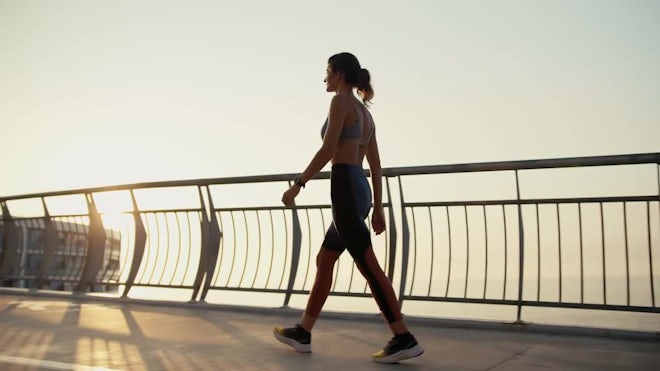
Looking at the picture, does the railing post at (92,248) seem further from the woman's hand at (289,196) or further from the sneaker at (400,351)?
the sneaker at (400,351)

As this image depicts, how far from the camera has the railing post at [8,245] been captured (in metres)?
11.3

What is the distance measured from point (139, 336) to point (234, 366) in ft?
5.59

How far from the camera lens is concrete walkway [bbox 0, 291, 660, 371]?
420 centimetres

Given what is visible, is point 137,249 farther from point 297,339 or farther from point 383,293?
point 383,293

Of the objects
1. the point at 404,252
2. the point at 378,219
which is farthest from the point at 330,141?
the point at 404,252

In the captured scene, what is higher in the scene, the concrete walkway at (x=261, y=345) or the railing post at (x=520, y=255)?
the railing post at (x=520, y=255)

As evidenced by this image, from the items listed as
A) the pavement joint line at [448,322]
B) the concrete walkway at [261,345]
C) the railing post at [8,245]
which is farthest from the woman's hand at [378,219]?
the railing post at [8,245]

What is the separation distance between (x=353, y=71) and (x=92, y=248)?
261 inches

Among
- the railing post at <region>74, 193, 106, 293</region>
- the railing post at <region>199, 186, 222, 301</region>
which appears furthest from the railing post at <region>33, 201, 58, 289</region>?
the railing post at <region>199, 186, 222, 301</region>

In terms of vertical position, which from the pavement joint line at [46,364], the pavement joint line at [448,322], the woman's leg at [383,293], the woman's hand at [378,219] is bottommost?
the pavement joint line at [46,364]

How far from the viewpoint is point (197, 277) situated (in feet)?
27.1

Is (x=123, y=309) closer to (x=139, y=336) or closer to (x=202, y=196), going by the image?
(x=202, y=196)

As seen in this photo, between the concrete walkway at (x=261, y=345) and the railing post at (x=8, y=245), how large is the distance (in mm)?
4388

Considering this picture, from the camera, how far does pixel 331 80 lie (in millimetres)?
4602
